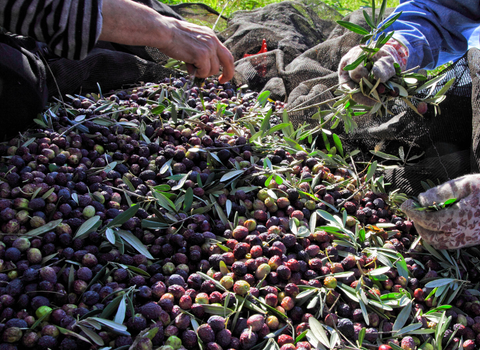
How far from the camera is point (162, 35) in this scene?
164cm

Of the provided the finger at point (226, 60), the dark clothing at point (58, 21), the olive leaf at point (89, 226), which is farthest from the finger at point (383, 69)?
the olive leaf at point (89, 226)

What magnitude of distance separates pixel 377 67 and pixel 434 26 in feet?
3.15

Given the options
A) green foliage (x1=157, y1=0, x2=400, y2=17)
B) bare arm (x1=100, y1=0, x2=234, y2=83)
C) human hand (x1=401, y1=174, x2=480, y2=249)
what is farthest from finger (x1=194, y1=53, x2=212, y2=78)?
green foliage (x1=157, y1=0, x2=400, y2=17)

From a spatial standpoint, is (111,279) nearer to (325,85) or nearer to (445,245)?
(445,245)

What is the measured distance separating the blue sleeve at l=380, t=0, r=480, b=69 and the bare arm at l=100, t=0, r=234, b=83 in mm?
1119

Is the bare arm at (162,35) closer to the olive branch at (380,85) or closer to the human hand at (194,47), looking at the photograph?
the human hand at (194,47)

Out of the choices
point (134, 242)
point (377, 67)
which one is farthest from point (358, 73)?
point (134, 242)

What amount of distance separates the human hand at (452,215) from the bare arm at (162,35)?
1143 millimetres

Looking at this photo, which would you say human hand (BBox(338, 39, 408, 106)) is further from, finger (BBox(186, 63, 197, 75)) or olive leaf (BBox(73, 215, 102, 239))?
olive leaf (BBox(73, 215, 102, 239))

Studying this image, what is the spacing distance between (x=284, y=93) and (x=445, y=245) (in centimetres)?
162

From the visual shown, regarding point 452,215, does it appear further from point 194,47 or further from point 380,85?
point 194,47

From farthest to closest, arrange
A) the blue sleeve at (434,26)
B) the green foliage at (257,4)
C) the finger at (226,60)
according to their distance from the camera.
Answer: the green foliage at (257,4)
the blue sleeve at (434,26)
the finger at (226,60)

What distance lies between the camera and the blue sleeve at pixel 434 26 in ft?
7.13

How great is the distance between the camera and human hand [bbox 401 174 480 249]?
1490 millimetres
